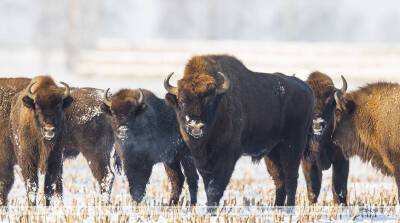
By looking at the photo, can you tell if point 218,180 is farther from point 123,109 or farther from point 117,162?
point 117,162

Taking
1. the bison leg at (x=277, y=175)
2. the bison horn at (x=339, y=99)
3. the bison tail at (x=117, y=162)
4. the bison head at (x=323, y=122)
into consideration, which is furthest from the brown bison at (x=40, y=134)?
the bison horn at (x=339, y=99)

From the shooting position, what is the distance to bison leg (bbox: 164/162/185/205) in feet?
56.3

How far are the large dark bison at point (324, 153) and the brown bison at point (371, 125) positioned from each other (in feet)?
0.59

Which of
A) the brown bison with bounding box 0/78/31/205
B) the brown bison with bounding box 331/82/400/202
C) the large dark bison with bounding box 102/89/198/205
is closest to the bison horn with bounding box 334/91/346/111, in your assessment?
the brown bison with bounding box 331/82/400/202

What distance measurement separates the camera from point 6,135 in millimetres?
17172

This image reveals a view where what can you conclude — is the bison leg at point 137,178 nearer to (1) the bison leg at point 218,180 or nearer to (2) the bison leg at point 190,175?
(2) the bison leg at point 190,175

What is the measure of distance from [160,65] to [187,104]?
42175mm

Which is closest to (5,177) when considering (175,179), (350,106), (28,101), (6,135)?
(6,135)

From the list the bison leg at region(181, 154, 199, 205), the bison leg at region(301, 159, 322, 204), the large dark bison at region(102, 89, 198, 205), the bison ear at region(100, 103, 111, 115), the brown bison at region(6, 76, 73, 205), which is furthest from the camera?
the bison leg at region(301, 159, 322, 204)

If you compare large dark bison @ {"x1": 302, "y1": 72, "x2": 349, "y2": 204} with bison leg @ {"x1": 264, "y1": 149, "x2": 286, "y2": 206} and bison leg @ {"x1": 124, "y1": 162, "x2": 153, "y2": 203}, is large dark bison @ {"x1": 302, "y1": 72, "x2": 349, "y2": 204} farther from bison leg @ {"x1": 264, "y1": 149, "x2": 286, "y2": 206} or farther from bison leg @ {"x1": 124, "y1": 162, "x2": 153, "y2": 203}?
bison leg @ {"x1": 124, "y1": 162, "x2": 153, "y2": 203}

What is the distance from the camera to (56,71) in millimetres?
67688

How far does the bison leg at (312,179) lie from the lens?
17297mm

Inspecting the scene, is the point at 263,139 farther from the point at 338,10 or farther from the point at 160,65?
the point at 338,10

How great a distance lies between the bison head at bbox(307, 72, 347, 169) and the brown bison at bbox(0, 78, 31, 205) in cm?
434
